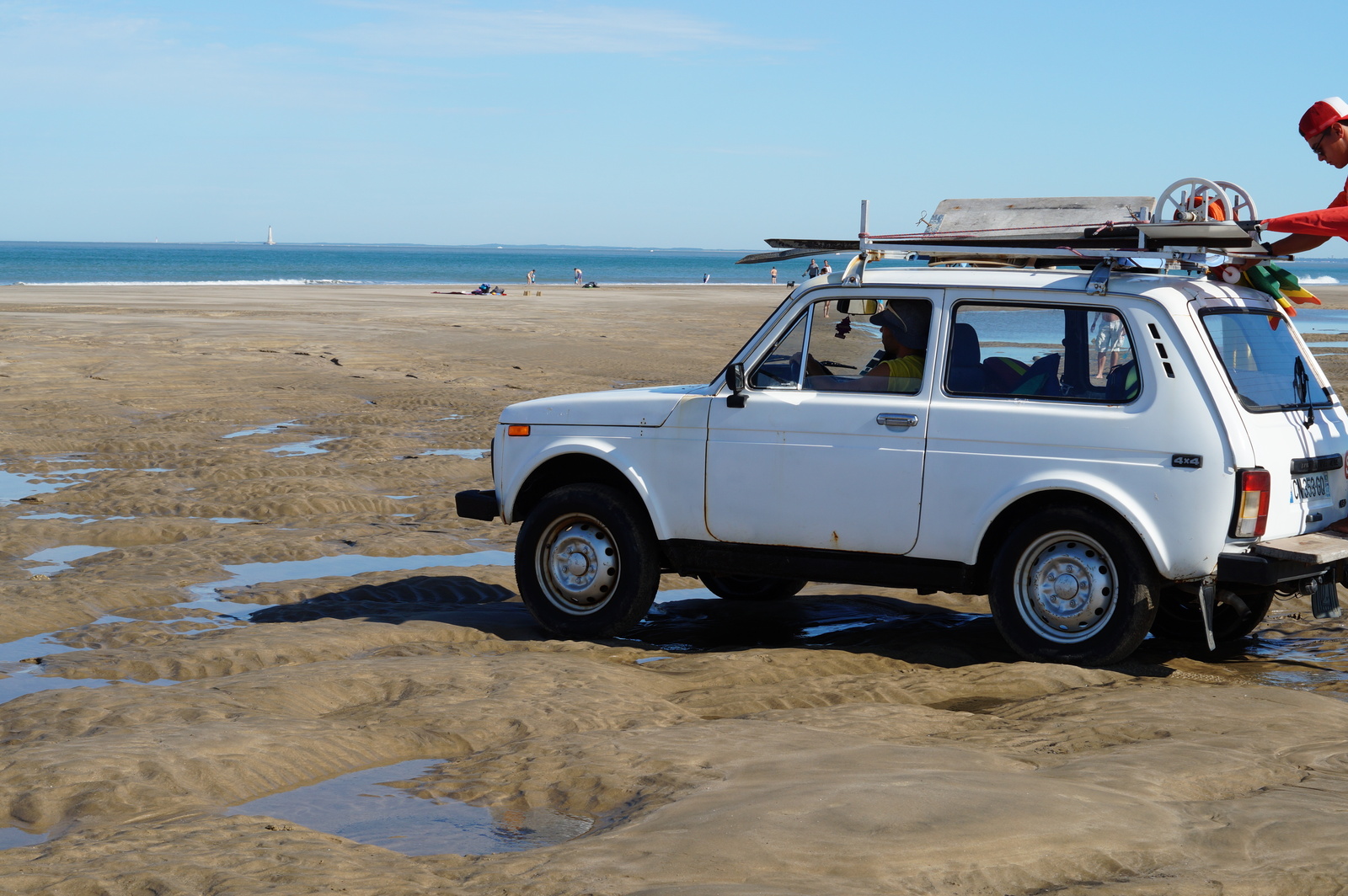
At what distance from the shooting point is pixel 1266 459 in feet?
20.7

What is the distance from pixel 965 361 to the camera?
6.83 meters

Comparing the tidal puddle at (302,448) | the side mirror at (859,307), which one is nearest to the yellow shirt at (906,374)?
the side mirror at (859,307)

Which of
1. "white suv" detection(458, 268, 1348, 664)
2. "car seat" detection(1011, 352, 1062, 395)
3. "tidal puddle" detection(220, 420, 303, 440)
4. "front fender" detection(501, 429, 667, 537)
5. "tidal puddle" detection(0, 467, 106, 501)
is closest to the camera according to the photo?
"white suv" detection(458, 268, 1348, 664)

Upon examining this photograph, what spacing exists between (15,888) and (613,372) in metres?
19.2

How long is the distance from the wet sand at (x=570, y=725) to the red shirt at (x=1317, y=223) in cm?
208

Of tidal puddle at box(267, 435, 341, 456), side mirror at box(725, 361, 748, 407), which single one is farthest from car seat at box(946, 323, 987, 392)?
tidal puddle at box(267, 435, 341, 456)

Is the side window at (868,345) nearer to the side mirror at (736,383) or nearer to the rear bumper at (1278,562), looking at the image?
the side mirror at (736,383)

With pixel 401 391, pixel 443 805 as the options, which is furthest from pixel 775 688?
pixel 401 391

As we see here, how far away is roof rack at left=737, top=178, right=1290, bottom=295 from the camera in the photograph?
6562 mm

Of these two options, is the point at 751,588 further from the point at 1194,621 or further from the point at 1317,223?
the point at 1317,223

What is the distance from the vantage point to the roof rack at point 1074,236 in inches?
258

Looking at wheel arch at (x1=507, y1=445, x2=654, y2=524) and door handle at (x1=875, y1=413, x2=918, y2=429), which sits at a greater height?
door handle at (x1=875, y1=413, x2=918, y2=429)

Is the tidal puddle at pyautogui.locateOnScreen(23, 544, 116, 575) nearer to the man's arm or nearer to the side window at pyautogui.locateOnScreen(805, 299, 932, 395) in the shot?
the side window at pyautogui.locateOnScreen(805, 299, 932, 395)

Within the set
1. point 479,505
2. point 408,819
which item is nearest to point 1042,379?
point 479,505
